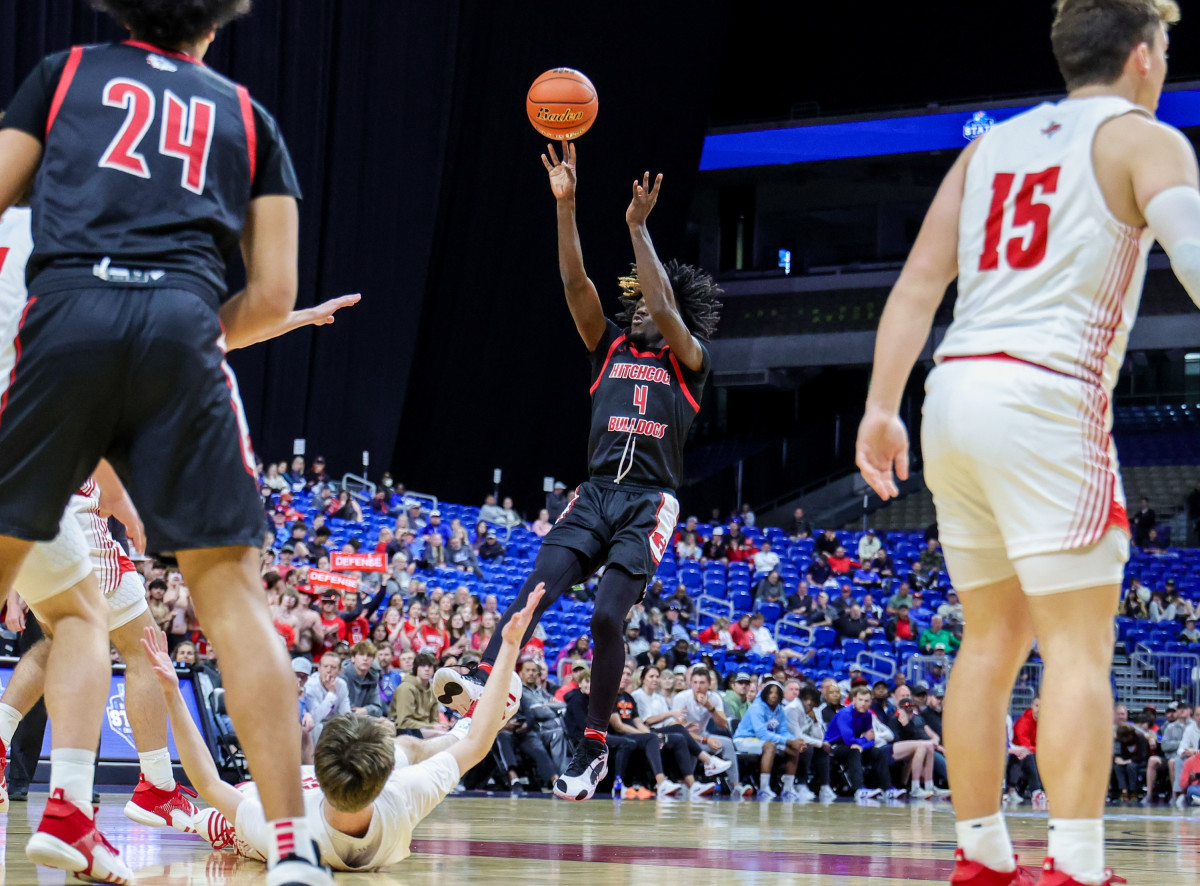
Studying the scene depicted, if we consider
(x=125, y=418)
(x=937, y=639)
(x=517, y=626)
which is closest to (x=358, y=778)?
(x=517, y=626)

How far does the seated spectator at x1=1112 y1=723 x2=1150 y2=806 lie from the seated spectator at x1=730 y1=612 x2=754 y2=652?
4.78 metres

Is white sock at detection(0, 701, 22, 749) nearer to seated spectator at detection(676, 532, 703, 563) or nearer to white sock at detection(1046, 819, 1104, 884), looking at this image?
white sock at detection(1046, 819, 1104, 884)

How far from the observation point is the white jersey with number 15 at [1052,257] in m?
3.00

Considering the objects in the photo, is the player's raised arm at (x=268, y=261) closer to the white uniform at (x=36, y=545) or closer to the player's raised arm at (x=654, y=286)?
the white uniform at (x=36, y=545)

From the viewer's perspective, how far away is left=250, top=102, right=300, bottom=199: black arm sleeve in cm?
294

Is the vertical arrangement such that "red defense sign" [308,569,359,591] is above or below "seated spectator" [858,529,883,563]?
below

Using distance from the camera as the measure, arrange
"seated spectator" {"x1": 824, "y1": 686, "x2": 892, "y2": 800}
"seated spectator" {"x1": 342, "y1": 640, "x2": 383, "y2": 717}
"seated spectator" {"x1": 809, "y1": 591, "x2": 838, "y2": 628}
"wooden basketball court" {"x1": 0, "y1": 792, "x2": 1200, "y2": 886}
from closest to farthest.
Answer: "wooden basketball court" {"x1": 0, "y1": 792, "x2": 1200, "y2": 886}
"seated spectator" {"x1": 342, "y1": 640, "x2": 383, "y2": 717}
"seated spectator" {"x1": 824, "y1": 686, "x2": 892, "y2": 800}
"seated spectator" {"x1": 809, "y1": 591, "x2": 838, "y2": 628}

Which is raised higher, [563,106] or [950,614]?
[563,106]

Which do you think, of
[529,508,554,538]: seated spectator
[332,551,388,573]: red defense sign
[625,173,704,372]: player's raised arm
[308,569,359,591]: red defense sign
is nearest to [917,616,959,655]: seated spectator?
[529,508,554,538]: seated spectator

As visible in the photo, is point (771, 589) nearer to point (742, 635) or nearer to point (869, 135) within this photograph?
point (742, 635)

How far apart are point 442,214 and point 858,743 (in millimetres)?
13566

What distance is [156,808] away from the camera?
4.86 metres

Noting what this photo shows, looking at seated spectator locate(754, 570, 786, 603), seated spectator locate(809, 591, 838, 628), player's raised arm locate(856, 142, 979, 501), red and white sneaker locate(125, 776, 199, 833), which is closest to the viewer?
player's raised arm locate(856, 142, 979, 501)

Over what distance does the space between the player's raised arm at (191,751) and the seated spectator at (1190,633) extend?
61.7ft
